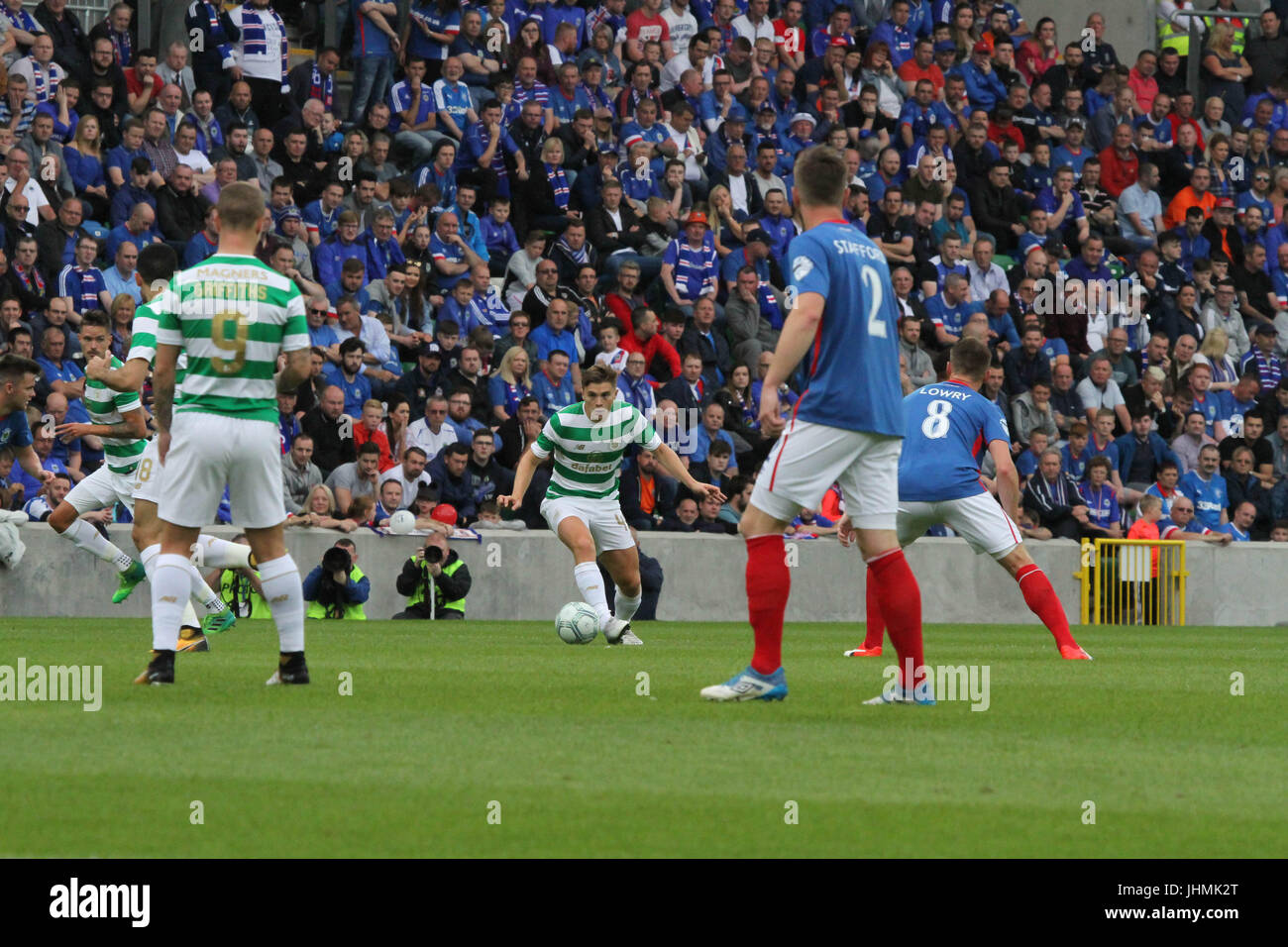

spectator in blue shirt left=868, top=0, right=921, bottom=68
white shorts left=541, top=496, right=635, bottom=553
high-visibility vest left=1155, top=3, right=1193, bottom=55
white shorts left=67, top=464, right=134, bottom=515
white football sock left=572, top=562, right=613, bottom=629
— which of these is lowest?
white football sock left=572, top=562, right=613, bottom=629

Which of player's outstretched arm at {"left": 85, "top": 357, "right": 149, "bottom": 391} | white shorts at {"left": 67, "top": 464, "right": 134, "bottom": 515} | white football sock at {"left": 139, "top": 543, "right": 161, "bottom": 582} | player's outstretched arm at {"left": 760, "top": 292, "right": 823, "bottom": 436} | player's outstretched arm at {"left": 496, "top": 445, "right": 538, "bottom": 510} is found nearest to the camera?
player's outstretched arm at {"left": 760, "top": 292, "right": 823, "bottom": 436}

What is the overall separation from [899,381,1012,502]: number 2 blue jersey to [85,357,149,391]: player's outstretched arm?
16.9 feet

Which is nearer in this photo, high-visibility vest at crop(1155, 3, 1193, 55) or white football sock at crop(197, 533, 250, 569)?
white football sock at crop(197, 533, 250, 569)

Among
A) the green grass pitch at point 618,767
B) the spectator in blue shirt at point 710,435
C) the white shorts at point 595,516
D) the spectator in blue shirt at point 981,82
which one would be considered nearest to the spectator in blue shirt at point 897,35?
the spectator in blue shirt at point 981,82

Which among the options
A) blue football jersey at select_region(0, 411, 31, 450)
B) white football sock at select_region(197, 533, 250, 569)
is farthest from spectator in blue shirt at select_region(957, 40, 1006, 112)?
white football sock at select_region(197, 533, 250, 569)

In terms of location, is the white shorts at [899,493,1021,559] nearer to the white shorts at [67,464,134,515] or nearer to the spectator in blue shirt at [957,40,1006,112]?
the white shorts at [67,464,134,515]

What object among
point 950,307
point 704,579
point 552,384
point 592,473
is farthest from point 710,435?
point 592,473

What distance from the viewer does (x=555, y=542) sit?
21953 millimetres

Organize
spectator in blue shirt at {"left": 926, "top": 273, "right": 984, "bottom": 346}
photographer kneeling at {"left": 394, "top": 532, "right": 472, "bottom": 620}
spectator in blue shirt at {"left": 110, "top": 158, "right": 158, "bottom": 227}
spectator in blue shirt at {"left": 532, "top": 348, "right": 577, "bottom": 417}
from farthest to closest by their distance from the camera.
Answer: spectator in blue shirt at {"left": 926, "top": 273, "right": 984, "bottom": 346} < spectator in blue shirt at {"left": 532, "top": 348, "right": 577, "bottom": 417} < spectator in blue shirt at {"left": 110, "top": 158, "right": 158, "bottom": 227} < photographer kneeling at {"left": 394, "top": 532, "right": 472, "bottom": 620}

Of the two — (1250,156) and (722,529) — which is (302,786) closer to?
(722,529)

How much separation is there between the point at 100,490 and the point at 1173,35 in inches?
932

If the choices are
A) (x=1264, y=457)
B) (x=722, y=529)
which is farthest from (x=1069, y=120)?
(x=722, y=529)

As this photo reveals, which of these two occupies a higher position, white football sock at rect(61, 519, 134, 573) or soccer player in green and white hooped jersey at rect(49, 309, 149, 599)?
soccer player in green and white hooped jersey at rect(49, 309, 149, 599)

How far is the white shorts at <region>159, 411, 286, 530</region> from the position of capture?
9312mm
